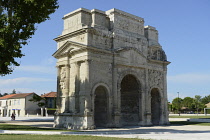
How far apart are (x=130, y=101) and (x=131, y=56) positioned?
519cm

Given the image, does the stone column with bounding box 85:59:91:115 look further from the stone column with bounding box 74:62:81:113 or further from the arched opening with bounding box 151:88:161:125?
the arched opening with bounding box 151:88:161:125

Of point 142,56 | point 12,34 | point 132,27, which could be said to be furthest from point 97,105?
point 12,34

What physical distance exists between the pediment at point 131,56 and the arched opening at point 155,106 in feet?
15.6

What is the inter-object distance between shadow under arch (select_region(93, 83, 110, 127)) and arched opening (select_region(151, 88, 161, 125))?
7.81 m

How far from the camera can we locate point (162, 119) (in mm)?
Answer: 28812

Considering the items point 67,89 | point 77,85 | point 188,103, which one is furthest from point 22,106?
point 188,103

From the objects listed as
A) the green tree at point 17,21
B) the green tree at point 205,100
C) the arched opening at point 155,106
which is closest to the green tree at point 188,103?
the green tree at point 205,100

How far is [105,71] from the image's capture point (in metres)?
23.8

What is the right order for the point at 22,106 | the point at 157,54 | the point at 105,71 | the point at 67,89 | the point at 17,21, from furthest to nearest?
1. the point at 22,106
2. the point at 157,54
3. the point at 67,89
4. the point at 105,71
5. the point at 17,21

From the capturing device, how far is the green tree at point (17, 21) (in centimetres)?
1700

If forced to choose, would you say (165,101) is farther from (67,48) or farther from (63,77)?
(67,48)

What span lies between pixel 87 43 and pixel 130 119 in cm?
1008

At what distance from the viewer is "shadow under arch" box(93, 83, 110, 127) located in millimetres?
23688

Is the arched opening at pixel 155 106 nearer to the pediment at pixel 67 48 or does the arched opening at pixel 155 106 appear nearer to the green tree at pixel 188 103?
the pediment at pixel 67 48
